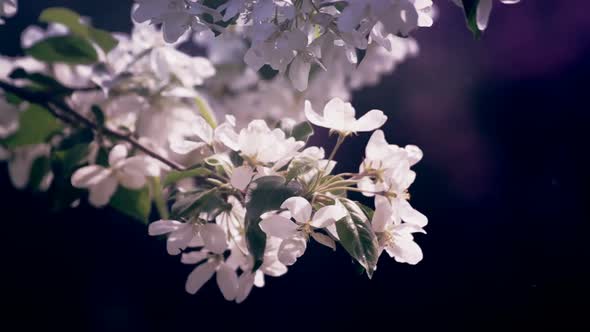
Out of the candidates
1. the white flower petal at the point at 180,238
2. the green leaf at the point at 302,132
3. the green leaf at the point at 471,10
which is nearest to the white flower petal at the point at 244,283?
the white flower petal at the point at 180,238

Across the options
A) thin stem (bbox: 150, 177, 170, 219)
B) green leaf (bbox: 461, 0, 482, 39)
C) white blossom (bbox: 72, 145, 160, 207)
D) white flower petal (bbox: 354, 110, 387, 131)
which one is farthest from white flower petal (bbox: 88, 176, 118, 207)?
green leaf (bbox: 461, 0, 482, 39)

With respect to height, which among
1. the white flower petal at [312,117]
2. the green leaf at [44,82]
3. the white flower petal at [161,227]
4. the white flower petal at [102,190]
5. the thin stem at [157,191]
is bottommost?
the thin stem at [157,191]

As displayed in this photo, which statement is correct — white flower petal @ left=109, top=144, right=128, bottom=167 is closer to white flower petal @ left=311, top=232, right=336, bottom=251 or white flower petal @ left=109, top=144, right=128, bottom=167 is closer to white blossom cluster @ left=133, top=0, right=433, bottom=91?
white blossom cluster @ left=133, top=0, right=433, bottom=91

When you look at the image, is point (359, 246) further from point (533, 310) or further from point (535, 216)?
point (535, 216)

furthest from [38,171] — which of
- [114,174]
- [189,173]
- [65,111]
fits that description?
[189,173]

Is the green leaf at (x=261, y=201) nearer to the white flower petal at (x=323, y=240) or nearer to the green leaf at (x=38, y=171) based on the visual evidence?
the white flower petal at (x=323, y=240)

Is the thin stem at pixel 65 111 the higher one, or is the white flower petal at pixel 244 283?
the thin stem at pixel 65 111
